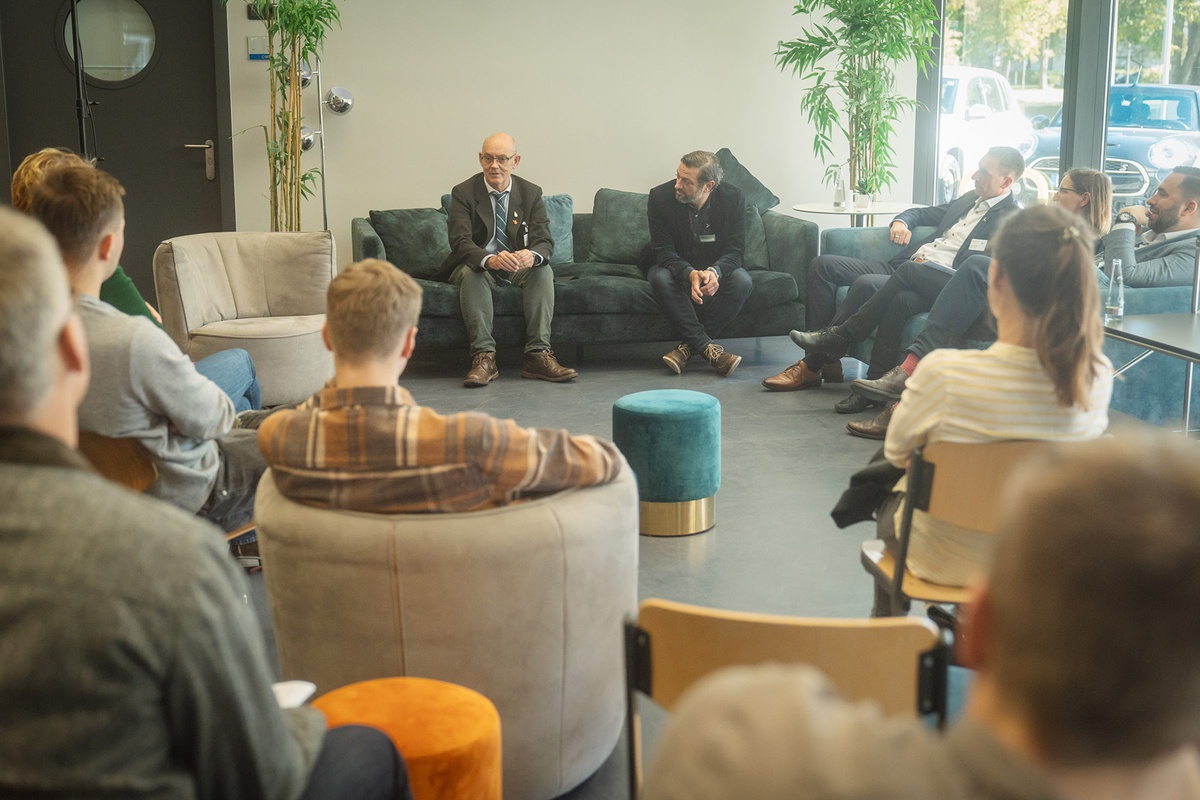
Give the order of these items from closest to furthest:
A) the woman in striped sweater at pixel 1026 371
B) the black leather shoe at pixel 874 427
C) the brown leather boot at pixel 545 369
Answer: the woman in striped sweater at pixel 1026 371
the black leather shoe at pixel 874 427
the brown leather boot at pixel 545 369

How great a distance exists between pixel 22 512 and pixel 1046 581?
0.93m

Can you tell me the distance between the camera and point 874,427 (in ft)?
16.4

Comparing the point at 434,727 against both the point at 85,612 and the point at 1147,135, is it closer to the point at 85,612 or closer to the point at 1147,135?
the point at 85,612

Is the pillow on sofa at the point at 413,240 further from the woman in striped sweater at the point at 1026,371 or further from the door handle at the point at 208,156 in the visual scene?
the woman in striped sweater at the point at 1026,371

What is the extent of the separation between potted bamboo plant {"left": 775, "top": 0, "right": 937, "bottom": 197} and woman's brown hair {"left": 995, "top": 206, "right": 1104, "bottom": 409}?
469 centimetres

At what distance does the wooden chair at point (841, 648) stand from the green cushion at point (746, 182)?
20.3ft

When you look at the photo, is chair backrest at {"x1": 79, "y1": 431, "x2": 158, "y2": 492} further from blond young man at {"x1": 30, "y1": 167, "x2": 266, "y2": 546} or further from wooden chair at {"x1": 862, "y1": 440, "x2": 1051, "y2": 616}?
wooden chair at {"x1": 862, "y1": 440, "x2": 1051, "y2": 616}

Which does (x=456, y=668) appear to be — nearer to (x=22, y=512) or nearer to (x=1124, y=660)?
(x=22, y=512)

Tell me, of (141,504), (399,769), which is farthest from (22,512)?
(399,769)

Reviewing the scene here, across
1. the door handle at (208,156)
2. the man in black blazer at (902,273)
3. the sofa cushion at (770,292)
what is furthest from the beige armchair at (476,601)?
the door handle at (208,156)

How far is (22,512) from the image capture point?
1130 millimetres

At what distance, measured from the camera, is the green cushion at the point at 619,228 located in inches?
286

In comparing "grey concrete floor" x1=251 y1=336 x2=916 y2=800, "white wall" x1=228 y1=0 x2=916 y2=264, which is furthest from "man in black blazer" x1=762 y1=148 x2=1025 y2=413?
"white wall" x1=228 y1=0 x2=916 y2=264

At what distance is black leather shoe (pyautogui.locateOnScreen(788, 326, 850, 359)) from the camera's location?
228 inches
